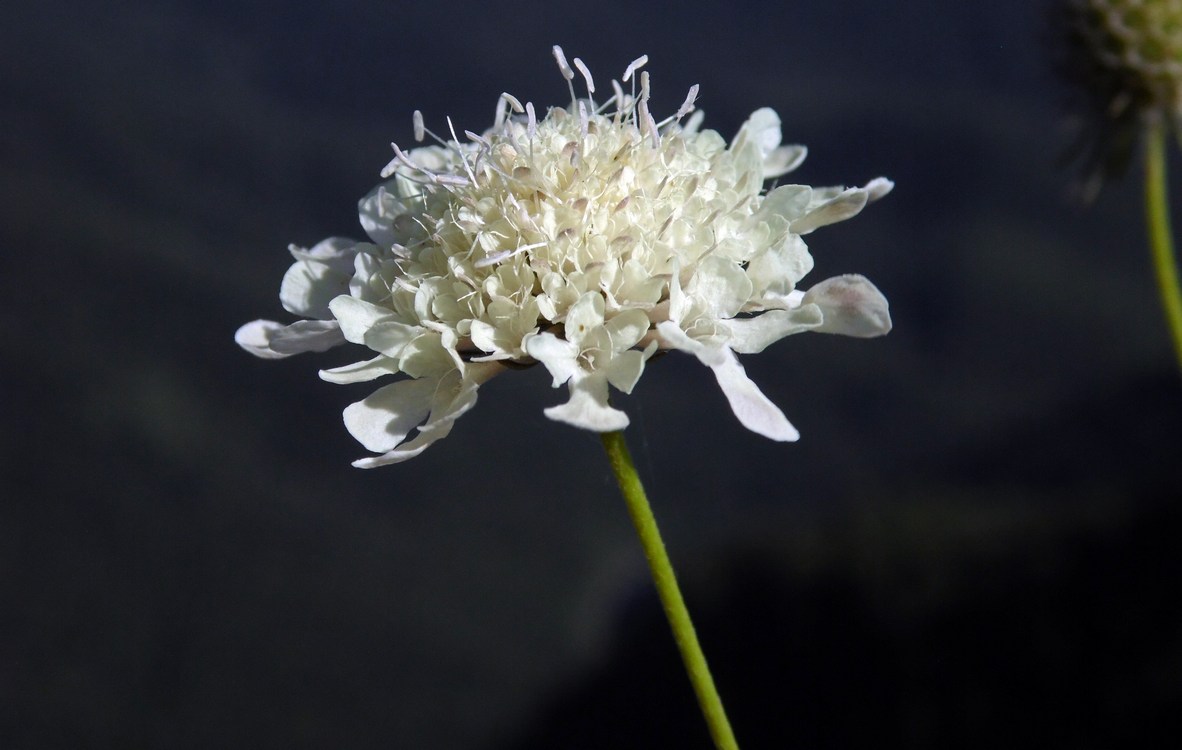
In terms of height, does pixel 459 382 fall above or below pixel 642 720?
above

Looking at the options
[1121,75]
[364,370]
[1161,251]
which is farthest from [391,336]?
[1121,75]

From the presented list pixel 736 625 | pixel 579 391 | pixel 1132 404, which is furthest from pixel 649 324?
pixel 1132 404

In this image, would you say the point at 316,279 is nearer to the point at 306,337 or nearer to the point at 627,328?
the point at 306,337

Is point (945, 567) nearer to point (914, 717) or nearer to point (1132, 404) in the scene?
point (914, 717)

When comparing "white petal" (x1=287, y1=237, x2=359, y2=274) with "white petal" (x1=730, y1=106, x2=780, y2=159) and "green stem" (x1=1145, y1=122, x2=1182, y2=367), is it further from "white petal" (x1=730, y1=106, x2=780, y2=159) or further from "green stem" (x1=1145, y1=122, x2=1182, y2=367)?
"green stem" (x1=1145, y1=122, x2=1182, y2=367)

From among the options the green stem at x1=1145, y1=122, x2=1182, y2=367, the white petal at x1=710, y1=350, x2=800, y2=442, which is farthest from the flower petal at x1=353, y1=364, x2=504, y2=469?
the green stem at x1=1145, y1=122, x2=1182, y2=367

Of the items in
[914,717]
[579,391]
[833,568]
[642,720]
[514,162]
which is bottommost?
[914,717]

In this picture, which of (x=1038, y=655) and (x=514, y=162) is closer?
(x=514, y=162)
